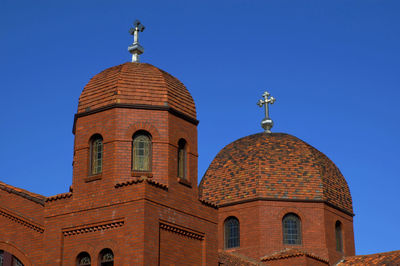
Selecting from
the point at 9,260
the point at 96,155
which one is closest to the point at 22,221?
the point at 9,260

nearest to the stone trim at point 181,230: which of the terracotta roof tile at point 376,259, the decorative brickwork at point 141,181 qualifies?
the decorative brickwork at point 141,181

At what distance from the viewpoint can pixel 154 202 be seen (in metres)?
20.5

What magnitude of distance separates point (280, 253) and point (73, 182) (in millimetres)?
10971

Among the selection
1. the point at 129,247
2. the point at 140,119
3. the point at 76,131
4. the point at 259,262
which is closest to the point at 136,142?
the point at 140,119

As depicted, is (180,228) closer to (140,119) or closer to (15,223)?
(140,119)

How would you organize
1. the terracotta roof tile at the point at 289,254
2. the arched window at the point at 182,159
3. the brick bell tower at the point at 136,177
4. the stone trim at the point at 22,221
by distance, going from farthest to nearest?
the terracotta roof tile at the point at 289,254
the arched window at the point at 182,159
the stone trim at the point at 22,221
the brick bell tower at the point at 136,177

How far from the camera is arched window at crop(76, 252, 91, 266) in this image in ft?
68.8

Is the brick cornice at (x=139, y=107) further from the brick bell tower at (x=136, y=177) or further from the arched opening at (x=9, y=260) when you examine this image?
the arched opening at (x=9, y=260)

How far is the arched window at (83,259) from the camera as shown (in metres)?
21.0

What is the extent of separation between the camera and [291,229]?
3044 centimetres

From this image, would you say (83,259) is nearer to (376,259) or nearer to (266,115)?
(376,259)

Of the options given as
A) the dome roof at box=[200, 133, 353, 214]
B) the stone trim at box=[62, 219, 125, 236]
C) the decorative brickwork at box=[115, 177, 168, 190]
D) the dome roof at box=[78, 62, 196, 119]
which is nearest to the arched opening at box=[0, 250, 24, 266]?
the stone trim at box=[62, 219, 125, 236]

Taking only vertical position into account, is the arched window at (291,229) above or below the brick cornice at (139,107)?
below

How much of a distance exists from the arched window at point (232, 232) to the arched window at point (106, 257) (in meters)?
11.2
